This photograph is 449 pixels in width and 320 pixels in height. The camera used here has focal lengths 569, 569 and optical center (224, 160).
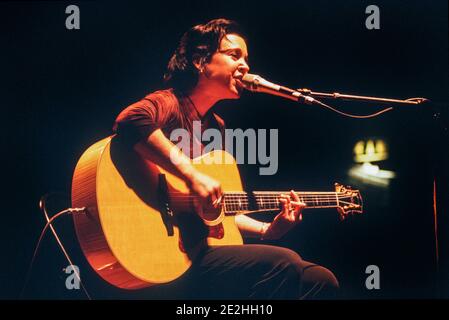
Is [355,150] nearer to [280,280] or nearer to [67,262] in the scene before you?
[280,280]

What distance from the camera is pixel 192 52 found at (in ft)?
8.72

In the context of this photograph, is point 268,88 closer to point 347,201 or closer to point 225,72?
point 225,72

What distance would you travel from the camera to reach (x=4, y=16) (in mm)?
2674

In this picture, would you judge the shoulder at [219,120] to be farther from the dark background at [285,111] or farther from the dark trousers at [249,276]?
the dark trousers at [249,276]

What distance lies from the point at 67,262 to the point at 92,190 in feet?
1.41

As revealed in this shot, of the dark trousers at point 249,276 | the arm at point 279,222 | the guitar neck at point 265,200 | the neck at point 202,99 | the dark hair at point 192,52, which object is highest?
the dark hair at point 192,52

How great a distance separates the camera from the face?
2.64 metres

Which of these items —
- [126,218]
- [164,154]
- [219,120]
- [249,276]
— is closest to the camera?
[126,218]

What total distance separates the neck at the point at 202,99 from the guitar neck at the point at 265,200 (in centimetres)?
42

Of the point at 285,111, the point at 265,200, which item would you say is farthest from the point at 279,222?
the point at 285,111

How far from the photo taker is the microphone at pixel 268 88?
2455 mm

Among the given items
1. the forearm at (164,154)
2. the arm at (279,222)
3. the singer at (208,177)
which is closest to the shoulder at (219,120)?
the singer at (208,177)

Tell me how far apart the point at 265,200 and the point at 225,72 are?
624mm

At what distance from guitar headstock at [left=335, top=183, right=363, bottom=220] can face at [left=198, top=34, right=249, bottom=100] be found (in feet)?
2.21
